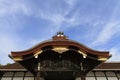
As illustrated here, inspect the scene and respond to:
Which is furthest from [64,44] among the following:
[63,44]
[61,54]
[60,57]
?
[60,57]

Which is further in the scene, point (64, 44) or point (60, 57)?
point (60, 57)

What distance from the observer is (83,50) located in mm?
13312

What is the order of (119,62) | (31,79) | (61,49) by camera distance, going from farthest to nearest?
(119,62) < (31,79) < (61,49)

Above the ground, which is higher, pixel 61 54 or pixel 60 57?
pixel 61 54

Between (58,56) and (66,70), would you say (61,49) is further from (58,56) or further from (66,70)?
(66,70)

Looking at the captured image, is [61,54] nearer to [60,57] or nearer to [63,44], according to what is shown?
[60,57]

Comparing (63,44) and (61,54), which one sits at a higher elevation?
(63,44)

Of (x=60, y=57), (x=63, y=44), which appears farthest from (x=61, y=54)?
(x=63, y=44)

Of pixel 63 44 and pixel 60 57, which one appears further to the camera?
pixel 60 57

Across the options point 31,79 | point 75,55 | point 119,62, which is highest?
point 119,62

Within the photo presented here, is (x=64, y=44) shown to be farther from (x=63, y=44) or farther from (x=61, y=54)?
(x=61, y=54)

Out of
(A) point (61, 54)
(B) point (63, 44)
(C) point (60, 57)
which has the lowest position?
(C) point (60, 57)

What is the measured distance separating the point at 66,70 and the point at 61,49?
1662mm

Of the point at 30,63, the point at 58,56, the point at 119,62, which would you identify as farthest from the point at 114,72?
the point at 30,63
